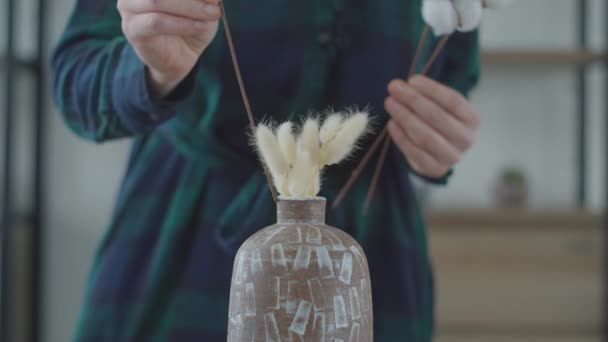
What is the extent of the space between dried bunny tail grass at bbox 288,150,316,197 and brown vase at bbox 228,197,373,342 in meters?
0.02

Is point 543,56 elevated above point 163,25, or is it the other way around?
point 543,56

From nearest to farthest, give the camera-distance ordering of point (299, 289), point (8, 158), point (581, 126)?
point (299, 289) < point (8, 158) < point (581, 126)

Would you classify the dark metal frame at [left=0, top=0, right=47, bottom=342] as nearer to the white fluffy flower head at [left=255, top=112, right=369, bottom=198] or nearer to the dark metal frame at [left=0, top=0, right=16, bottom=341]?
the dark metal frame at [left=0, top=0, right=16, bottom=341]

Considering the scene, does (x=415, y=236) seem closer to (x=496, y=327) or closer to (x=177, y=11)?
(x=177, y=11)

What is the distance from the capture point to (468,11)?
47 cm

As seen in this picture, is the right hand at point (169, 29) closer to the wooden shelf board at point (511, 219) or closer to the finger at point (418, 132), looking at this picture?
the finger at point (418, 132)

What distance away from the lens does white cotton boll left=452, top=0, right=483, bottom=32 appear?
0.47 m

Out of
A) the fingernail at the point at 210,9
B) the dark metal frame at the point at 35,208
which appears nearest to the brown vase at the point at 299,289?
the fingernail at the point at 210,9

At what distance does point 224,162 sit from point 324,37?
0.46 feet

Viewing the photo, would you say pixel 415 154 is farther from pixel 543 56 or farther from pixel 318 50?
pixel 543 56

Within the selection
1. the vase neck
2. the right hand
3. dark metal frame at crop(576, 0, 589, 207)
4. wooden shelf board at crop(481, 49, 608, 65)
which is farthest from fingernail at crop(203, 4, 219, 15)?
dark metal frame at crop(576, 0, 589, 207)

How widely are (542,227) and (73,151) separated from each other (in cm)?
142

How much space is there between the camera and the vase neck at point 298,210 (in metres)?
0.39

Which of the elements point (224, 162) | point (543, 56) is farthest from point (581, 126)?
point (224, 162)
